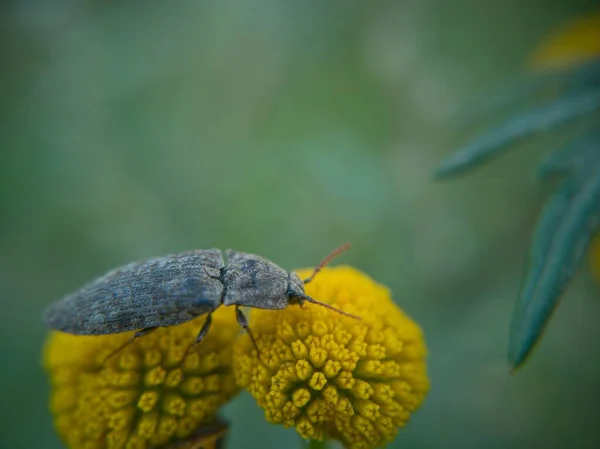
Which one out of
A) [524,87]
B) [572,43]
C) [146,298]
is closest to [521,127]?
[524,87]

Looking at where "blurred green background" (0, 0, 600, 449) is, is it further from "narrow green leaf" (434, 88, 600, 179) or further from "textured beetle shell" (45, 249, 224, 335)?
"narrow green leaf" (434, 88, 600, 179)

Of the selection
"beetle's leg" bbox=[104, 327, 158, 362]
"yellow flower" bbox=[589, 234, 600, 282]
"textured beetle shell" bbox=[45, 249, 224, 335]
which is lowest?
"yellow flower" bbox=[589, 234, 600, 282]

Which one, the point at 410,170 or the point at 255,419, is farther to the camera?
the point at 410,170

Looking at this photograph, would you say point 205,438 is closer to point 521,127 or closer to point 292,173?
point 521,127

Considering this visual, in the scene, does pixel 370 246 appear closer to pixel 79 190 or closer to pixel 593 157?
pixel 593 157

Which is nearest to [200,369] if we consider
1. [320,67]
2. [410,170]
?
[410,170]

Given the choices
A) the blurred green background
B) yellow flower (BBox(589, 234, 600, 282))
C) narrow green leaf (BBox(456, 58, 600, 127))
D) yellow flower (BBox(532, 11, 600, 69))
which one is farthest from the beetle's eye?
yellow flower (BBox(532, 11, 600, 69))

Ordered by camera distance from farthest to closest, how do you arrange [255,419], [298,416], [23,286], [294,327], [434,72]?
1. [434,72]
2. [23,286]
3. [255,419]
4. [294,327]
5. [298,416]
